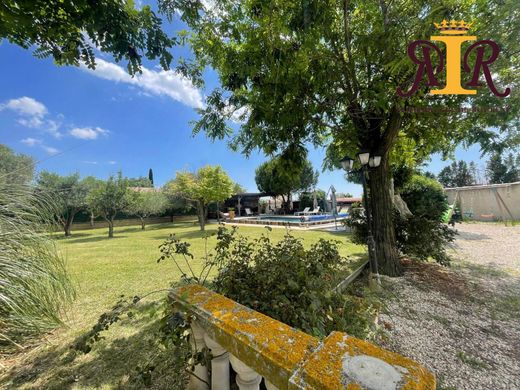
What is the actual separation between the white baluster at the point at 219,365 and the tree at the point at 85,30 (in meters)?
2.32

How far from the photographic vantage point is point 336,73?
12.9 feet

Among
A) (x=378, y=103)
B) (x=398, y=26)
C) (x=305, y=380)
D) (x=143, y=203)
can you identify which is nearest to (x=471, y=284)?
(x=378, y=103)

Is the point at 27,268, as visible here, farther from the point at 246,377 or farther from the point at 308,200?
the point at 308,200

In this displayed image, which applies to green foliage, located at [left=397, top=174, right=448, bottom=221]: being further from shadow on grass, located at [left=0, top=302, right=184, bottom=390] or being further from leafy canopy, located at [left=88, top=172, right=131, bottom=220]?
leafy canopy, located at [left=88, top=172, right=131, bottom=220]

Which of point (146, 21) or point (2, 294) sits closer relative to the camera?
point (2, 294)

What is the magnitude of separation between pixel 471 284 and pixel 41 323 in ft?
21.7

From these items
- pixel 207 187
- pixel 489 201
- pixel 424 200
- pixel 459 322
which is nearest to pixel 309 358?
pixel 459 322

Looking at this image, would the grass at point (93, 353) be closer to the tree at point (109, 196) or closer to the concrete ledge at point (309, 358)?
the concrete ledge at point (309, 358)

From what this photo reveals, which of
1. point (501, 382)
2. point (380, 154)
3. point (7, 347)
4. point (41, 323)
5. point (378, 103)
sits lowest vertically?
point (501, 382)

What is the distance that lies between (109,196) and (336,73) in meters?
15.3

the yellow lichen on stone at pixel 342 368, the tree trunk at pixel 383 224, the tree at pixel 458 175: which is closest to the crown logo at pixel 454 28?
the tree trunk at pixel 383 224

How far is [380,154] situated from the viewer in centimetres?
475

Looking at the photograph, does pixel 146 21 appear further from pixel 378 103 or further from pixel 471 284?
pixel 471 284

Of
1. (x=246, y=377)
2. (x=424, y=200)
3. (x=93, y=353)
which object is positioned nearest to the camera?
(x=246, y=377)
